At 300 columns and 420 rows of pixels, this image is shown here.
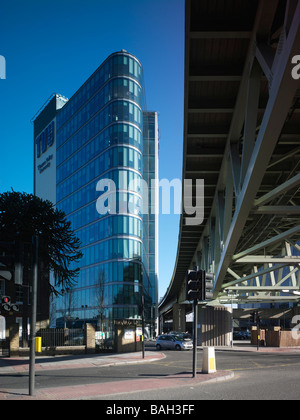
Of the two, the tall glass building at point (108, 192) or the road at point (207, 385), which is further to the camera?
the tall glass building at point (108, 192)

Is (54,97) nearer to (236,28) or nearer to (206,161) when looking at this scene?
(206,161)

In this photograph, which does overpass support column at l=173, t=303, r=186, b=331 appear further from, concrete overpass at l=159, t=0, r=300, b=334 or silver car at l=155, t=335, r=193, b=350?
concrete overpass at l=159, t=0, r=300, b=334

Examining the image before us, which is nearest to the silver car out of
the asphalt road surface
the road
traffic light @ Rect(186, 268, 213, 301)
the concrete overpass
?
the concrete overpass

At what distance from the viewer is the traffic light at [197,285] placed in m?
18.3

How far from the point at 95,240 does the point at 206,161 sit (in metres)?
50.6

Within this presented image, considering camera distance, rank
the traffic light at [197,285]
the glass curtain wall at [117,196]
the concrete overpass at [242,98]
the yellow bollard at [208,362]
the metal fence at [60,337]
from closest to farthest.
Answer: the concrete overpass at [242,98] → the traffic light at [197,285] → the yellow bollard at [208,362] → the metal fence at [60,337] → the glass curtain wall at [117,196]

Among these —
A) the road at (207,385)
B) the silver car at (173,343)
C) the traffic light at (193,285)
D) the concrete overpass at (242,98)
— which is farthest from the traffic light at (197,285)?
the silver car at (173,343)

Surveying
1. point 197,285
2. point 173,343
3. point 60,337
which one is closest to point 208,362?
point 197,285

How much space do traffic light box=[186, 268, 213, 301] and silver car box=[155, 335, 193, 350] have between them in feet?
90.0

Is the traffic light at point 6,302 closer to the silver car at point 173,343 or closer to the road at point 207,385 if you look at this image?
the road at point 207,385

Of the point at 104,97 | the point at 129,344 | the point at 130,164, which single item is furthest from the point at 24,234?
the point at 104,97

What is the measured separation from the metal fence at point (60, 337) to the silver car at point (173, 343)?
10.8 m

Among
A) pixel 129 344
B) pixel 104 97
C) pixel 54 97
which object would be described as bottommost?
pixel 129 344

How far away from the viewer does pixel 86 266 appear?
75750mm
